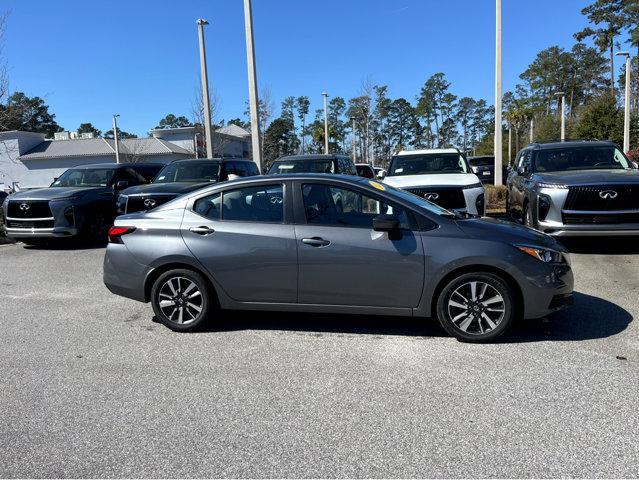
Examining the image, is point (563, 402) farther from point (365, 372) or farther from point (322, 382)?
point (322, 382)

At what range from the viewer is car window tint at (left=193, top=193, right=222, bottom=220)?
531 cm

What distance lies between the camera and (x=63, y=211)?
10.8 metres

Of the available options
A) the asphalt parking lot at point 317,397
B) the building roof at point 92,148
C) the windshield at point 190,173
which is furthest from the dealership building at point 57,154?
the asphalt parking lot at point 317,397

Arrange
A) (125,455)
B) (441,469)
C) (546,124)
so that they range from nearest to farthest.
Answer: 1. (441,469)
2. (125,455)
3. (546,124)

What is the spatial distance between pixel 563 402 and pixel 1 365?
464 cm

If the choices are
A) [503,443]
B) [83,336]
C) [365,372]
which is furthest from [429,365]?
[83,336]

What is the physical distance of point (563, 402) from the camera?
11.8ft

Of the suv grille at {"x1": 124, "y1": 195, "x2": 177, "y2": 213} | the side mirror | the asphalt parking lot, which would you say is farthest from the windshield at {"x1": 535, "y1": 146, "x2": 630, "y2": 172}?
the suv grille at {"x1": 124, "y1": 195, "x2": 177, "y2": 213}

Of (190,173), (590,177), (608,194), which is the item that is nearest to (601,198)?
(608,194)

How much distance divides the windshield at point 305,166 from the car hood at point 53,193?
420 centimetres

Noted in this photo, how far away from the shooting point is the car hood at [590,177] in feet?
26.3

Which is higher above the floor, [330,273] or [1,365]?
[330,273]

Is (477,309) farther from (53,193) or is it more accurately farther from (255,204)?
(53,193)

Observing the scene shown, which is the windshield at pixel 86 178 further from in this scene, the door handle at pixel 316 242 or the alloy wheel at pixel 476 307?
the alloy wheel at pixel 476 307
